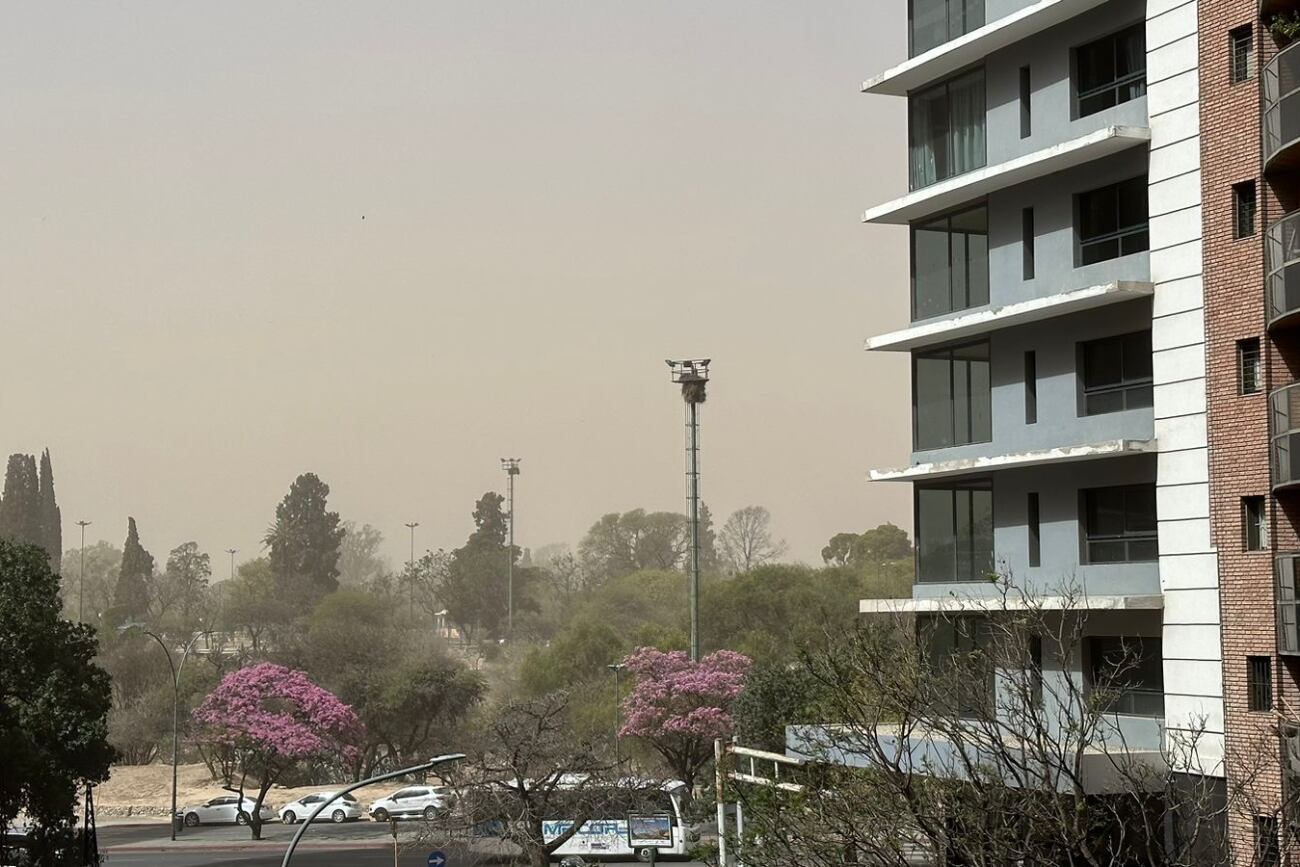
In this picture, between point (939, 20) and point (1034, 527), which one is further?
point (939, 20)

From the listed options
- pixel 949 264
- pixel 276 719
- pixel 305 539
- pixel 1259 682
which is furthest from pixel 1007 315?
pixel 305 539

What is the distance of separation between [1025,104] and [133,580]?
135576 mm

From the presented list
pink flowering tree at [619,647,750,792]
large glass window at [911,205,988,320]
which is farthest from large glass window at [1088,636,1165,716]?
pink flowering tree at [619,647,750,792]

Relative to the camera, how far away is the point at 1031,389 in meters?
38.2

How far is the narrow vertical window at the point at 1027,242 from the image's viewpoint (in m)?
38.1

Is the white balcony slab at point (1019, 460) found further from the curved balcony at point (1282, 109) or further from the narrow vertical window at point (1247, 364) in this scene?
the curved balcony at point (1282, 109)

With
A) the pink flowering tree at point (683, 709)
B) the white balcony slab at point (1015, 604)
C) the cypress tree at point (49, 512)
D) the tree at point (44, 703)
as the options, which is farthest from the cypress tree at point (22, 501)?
the white balcony slab at point (1015, 604)

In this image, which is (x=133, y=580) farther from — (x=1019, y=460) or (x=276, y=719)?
(x=1019, y=460)

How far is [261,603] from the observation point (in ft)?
445

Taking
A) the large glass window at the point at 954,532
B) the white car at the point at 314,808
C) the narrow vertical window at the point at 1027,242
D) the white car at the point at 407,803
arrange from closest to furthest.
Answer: the narrow vertical window at the point at 1027,242
the large glass window at the point at 954,532
the white car at the point at 407,803
the white car at the point at 314,808

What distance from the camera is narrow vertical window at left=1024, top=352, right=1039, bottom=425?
37.9 meters

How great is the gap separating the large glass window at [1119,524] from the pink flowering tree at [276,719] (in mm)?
44559

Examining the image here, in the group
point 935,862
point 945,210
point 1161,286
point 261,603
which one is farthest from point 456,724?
point 935,862

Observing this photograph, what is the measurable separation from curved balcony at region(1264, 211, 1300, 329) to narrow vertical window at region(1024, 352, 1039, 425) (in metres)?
7.14
